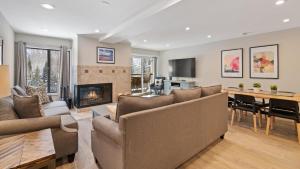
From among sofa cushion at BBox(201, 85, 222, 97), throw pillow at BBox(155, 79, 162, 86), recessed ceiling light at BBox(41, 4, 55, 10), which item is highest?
recessed ceiling light at BBox(41, 4, 55, 10)

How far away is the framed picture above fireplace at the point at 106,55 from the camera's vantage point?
5.54 meters

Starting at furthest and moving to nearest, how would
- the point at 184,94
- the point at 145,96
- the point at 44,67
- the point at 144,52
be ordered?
the point at 144,52 → the point at 44,67 → the point at 145,96 → the point at 184,94

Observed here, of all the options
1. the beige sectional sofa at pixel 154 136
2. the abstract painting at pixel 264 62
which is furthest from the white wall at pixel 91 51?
the abstract painting at pixel 264 62

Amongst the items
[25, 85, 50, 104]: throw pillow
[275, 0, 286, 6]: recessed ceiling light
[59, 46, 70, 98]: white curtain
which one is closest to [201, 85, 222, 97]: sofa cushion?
[275, 0, 286, 6]: recessed ceiling light

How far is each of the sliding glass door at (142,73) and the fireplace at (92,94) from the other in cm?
195

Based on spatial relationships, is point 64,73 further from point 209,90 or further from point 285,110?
point 285,110

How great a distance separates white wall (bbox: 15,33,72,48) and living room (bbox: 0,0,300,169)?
0.10 feet

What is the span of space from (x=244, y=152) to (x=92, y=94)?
15.3 ft

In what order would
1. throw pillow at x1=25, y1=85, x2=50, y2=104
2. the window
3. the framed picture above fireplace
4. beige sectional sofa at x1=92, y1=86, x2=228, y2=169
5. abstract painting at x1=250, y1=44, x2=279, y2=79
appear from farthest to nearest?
the framed picture above fireplace, the window, abstract painting at x1=250, y1=44, x2=279, y2=79, throw pillow at x1=25, y1=85, x2=50, y2=104, beige sectional sofa at x1=92, y1=86, x2=228, y2=169

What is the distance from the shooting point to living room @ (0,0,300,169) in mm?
1604

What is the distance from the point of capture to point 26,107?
195 cm

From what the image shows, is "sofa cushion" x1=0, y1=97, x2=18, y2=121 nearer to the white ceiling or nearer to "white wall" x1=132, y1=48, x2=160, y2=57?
the white ceiling

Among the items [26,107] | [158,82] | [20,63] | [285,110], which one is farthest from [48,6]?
[158,82]

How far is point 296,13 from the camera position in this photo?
3.15 m
